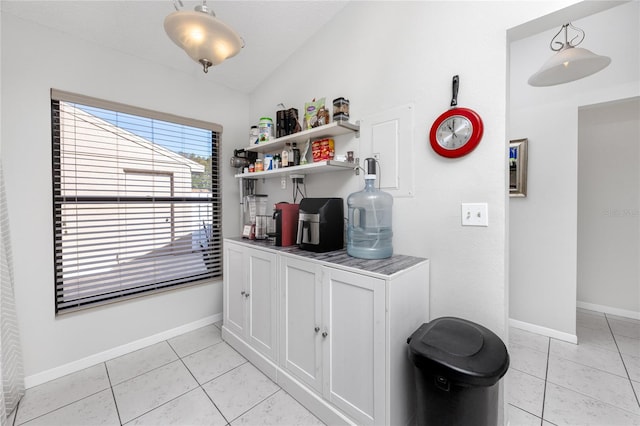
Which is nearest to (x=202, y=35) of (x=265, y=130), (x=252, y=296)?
(x=265, y=130)

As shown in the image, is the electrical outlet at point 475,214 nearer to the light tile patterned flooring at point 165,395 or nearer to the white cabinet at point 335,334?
the white cabinet at point 335,334

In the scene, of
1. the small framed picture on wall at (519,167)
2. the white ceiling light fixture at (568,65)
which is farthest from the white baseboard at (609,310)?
the white ceiling light fixture at (568,65)

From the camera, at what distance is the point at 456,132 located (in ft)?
4.96

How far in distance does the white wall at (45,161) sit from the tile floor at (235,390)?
25 cm

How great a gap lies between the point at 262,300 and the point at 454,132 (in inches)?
A: 70.7

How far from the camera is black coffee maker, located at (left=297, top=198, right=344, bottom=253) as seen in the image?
185 centimetres

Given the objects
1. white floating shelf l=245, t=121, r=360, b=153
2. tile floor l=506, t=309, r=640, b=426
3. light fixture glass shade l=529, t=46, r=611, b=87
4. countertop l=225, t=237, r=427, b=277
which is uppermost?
light fixture glass shade l=529, t=46, r=611, b=87

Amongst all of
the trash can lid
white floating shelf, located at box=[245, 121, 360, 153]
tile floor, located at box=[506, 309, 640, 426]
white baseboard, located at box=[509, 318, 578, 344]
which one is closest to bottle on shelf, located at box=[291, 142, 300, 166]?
white floating shelf, located at box=[245, 121, 360, 153]

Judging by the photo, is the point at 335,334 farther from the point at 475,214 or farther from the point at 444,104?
the point at 444,104

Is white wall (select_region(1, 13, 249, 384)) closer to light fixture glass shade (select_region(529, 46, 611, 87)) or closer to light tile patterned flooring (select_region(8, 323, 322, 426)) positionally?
light tile patterned flooring (select_region(8, 323, 322, 426))

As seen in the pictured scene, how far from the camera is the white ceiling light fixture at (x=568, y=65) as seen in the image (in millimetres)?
1567

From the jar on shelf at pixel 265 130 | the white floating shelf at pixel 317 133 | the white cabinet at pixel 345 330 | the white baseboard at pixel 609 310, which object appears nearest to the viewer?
the white cabinet at pixel 345 330

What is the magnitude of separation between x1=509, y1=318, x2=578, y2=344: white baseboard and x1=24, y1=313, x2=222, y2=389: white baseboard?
10.8 feet

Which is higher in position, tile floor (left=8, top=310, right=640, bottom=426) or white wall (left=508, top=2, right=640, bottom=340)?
white wall (left=508, top=2, right=640, bottom=340)
